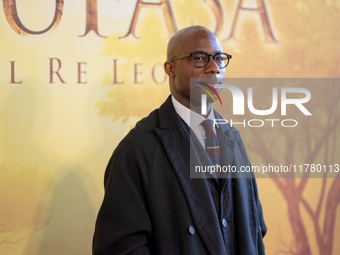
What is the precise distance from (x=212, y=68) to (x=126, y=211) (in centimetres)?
53

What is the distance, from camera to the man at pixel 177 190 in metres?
1.37

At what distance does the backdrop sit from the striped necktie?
1.17 metres

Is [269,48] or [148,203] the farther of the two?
[269,48]

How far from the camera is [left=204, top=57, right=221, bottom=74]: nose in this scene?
4.81 ft

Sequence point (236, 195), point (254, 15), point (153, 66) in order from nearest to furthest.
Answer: point (236, 195) < point (153, 66) < point (254, 15)

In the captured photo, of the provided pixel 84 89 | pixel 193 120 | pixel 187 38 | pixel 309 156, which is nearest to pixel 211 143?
pixel 193 120

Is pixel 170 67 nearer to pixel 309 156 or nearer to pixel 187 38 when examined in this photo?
pixel 187 38

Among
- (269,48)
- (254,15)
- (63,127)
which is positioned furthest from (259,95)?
(63,127)

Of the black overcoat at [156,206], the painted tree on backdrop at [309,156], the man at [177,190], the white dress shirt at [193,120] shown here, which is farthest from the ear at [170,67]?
the painted tree on backdrop at [309,156]

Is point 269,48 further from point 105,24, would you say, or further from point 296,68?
point 105,24

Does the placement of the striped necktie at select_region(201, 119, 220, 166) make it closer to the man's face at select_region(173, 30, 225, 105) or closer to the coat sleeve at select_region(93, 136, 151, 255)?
the man's face at select_region(173, 30, 225, 105)

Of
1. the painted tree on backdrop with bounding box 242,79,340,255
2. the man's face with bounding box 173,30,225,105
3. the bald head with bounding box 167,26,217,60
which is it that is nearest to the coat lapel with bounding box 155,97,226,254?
the man's face with bounding box 173,30,225,105

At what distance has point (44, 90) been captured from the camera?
98.2 inches

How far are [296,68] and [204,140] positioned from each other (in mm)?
1628
